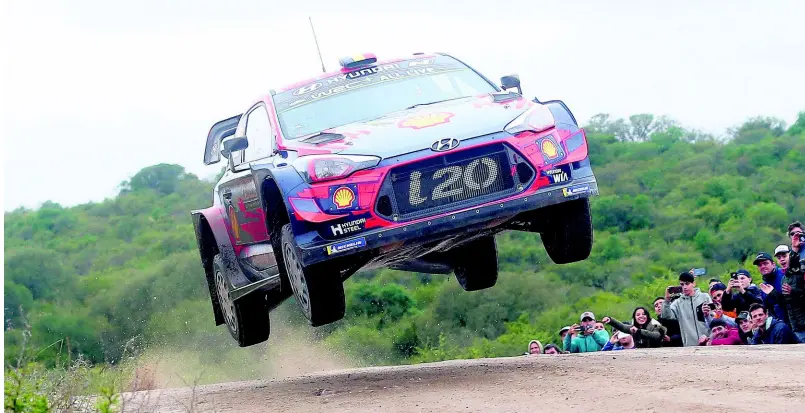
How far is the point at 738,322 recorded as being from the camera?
37.8 ft

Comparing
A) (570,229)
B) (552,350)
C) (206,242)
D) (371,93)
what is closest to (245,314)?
(206,242)

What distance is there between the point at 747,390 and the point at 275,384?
4.32m

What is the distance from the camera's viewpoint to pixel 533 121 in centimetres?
859

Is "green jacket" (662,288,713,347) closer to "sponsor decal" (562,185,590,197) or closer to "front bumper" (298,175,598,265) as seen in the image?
"sponsor decal" (562,185,590,197)

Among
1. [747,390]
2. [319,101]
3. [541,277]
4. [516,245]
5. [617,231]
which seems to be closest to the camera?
[747,390]

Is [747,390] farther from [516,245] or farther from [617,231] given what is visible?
[617,231]

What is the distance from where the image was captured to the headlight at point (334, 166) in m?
8.25

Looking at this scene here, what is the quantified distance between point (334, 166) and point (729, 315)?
201 inches

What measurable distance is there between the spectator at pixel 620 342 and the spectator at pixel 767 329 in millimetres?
1428

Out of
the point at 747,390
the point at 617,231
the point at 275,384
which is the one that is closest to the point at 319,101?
the point at 275,384

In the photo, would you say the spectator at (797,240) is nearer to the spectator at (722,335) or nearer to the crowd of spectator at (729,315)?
the crowd of spectator at (729,315)

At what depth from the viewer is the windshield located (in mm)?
9305

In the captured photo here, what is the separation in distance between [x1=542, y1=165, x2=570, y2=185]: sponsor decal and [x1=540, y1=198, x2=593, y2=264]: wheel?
390 millimetres

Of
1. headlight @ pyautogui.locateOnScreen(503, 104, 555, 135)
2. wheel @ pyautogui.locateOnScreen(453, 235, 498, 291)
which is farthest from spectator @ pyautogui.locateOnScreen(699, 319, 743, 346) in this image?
headlight @ pyautogui.locateOnScreen(503, 104, 555, 135)
